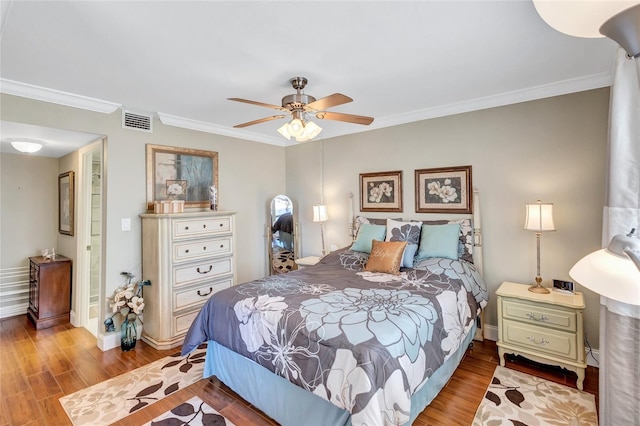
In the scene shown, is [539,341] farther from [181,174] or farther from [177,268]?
[181,174]

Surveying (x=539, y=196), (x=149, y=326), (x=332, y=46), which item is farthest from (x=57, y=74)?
(x=539, y=196)

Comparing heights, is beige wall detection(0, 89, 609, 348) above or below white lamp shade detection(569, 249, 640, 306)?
above

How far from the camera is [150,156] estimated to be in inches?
131

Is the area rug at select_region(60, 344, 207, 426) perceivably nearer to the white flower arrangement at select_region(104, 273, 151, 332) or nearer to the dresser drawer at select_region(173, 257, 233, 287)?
the white flower arrangement at select_region(104, 273, 151, 332)

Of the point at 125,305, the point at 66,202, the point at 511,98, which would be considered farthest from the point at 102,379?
the point at 511,98

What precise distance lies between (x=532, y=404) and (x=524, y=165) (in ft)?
6.73

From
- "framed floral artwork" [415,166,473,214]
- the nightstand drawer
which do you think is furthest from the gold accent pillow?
the nightstand drawer

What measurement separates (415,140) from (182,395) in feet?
11.2

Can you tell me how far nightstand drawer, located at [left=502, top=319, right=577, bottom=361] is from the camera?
230 cm

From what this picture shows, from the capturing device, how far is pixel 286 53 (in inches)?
82.2

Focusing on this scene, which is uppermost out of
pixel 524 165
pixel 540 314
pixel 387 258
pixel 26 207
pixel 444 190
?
pixel 524 165

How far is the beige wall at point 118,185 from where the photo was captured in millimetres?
2988

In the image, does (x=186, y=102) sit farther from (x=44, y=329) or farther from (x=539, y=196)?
(x=539, y=196)

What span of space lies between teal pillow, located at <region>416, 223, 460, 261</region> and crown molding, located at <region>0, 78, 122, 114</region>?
347 cm
